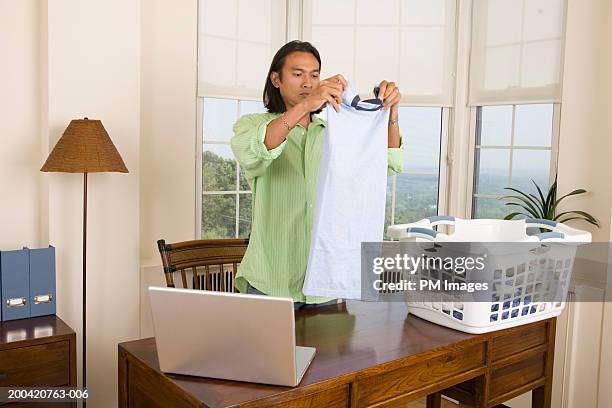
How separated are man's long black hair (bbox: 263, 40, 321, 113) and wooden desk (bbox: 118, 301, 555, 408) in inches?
28.2

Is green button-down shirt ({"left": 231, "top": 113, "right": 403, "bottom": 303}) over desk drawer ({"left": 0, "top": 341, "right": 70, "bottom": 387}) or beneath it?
over

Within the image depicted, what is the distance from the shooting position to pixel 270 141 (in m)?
1.87

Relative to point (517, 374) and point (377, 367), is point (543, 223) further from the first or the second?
point (377, 367)

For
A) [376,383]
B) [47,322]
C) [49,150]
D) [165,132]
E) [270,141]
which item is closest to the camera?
[376,383]

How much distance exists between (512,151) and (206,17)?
191 centimetres

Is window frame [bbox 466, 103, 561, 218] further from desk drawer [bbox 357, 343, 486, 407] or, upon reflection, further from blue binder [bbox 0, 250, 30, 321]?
blue binder [bbox 0, 250, 30, 321]

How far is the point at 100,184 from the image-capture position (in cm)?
287

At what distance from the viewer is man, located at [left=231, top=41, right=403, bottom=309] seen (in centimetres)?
200

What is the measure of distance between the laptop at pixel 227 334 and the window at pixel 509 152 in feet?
8.22

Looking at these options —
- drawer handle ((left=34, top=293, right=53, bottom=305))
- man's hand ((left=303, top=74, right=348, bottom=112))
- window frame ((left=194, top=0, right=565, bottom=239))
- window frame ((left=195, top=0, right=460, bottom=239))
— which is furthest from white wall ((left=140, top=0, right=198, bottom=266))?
man's hand ((left=303, top=74, right=348, bottom=112))

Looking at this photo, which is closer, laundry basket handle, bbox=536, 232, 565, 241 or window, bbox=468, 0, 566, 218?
laundry basket handle, bbox=536, 232, 565, 241

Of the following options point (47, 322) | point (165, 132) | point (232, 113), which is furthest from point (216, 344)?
point (232, 113)

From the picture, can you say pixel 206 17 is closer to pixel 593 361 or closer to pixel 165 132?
pixel 165 132

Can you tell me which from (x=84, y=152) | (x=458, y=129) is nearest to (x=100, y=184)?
(x=84, y=152)
